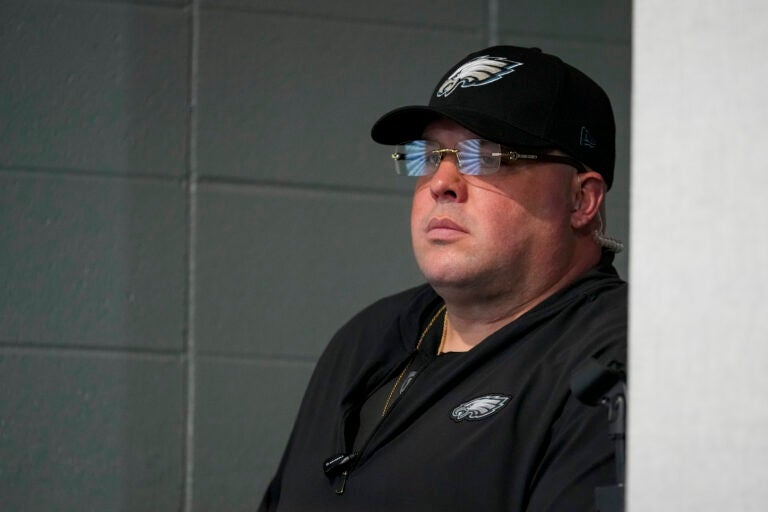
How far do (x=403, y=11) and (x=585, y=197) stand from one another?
1140 mm

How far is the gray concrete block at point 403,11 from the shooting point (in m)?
2.72

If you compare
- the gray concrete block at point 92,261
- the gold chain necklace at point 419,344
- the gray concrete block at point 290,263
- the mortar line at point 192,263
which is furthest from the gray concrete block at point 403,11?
the gold chain necklace at point 419,344

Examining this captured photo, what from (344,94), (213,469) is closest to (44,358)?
(213,469)

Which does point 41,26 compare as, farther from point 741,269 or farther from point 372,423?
point 741,269

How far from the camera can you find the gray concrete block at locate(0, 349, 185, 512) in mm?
2527

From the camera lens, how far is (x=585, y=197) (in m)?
1.79

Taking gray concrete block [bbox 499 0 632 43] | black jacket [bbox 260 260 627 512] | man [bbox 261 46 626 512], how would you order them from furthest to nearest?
gray concrete block [bbox 499 0 632 43]
man [bbox 261 46 626 512]
black jacket [bbox 260 260 627 512]

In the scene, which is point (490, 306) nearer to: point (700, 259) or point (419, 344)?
point (419, 344)

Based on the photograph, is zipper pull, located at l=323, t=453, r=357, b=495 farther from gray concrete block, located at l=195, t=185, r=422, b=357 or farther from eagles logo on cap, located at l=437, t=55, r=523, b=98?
gray concrete block, located at l=195, t=185, r=422, b=357

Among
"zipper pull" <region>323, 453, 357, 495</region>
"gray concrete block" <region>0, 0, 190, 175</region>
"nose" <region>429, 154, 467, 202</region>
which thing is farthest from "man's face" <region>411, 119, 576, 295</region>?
"gray concrete block" <region>0, 0, 190, 175</region>

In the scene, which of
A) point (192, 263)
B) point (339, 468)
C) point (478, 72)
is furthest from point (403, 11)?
point (339, 468)

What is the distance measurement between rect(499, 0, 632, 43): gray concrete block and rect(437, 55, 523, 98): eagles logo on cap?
104cm

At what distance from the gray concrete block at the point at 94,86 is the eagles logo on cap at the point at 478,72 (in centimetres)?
103

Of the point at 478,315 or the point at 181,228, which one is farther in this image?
the point at 181,228
